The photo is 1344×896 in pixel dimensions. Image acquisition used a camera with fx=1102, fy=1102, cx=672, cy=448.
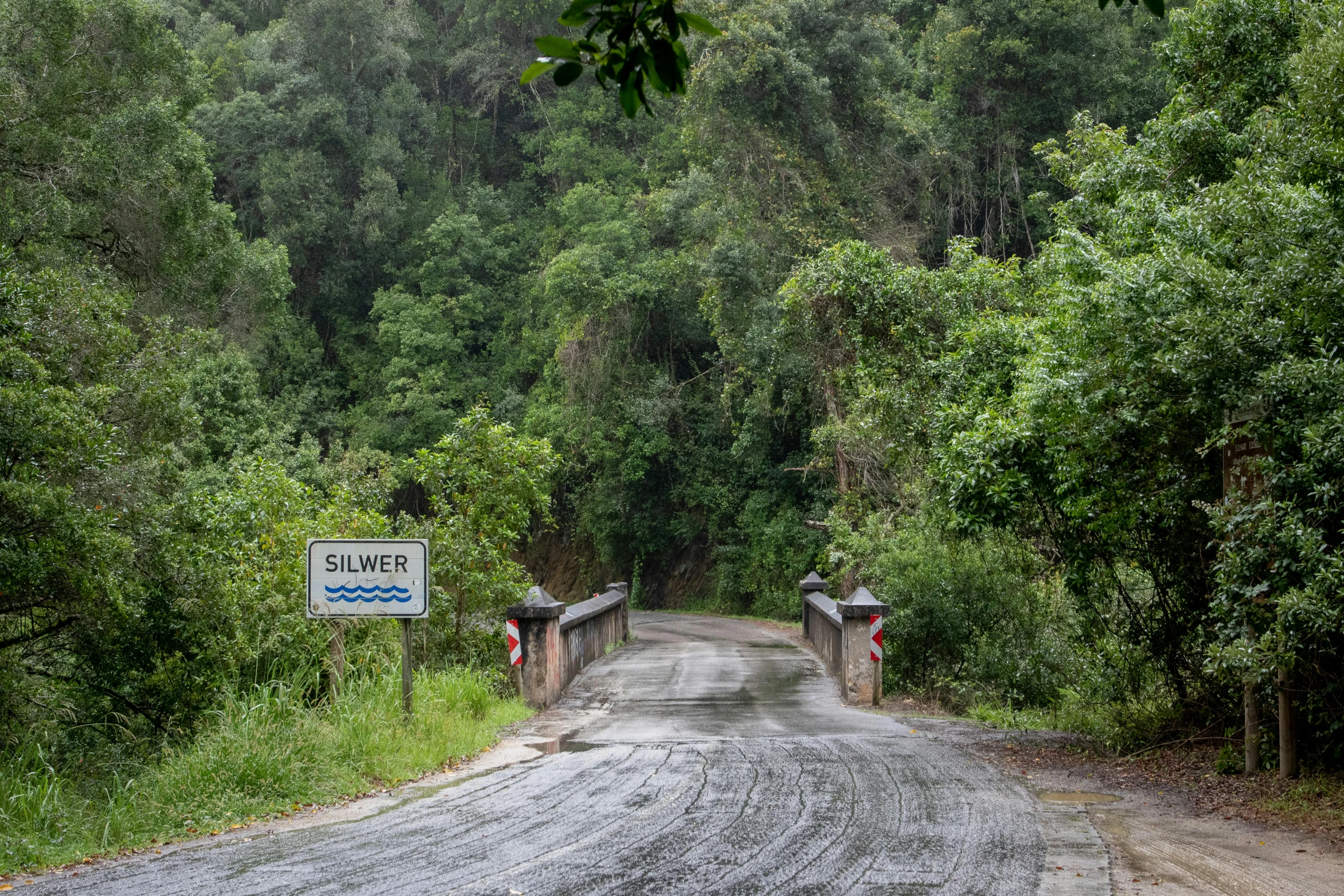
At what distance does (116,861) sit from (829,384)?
822 inches

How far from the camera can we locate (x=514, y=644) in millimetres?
13297

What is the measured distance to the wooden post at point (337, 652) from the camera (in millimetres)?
10633

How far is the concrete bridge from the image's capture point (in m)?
5.62

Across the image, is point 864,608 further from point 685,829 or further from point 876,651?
point 685,829

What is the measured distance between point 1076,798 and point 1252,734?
4.77 ft

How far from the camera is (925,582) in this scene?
15.8 meters

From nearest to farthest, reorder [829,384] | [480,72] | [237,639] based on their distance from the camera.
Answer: [237,639] < [829,384] < [480,72]

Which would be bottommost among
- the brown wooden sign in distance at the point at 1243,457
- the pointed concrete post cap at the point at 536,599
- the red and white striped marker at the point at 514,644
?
the red and white striped marker at the point at 514,644

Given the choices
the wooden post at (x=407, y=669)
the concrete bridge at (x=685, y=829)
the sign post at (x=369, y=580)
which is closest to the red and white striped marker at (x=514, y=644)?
the concrete bridge at (x=685, y=829)

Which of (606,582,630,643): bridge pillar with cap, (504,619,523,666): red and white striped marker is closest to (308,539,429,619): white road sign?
(504,619,523,666): red and white striped marker

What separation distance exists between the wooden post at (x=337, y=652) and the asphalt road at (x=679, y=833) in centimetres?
231

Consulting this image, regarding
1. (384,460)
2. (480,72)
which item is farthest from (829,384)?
(480,72)

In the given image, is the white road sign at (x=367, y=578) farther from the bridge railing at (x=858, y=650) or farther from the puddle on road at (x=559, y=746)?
the bridge railing at (x=858, y=650)

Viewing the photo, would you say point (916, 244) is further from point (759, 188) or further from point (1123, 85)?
point (1123, 85)
